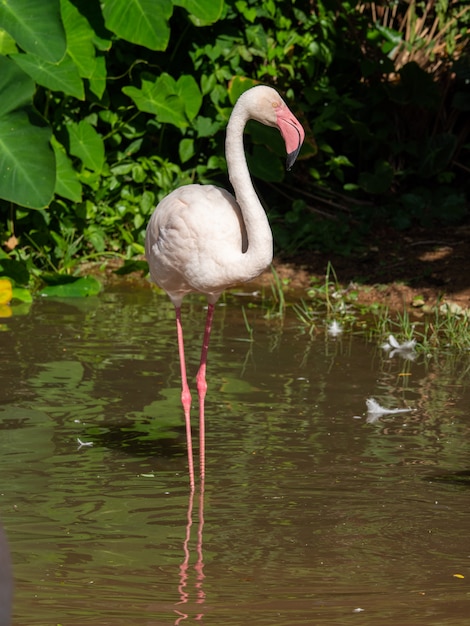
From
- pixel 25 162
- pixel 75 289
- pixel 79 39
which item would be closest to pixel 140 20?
pixel 79 39

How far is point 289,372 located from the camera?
17.8 ft

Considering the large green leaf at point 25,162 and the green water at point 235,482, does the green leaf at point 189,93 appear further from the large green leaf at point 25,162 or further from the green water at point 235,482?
the green water at point 235,482

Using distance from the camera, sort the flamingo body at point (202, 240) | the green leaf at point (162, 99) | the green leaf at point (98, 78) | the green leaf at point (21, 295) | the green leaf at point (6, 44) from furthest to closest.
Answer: the green leaf at point (162, 99) → the green leaf at point (98, 78) → the green leaf at point (6, 44) → the green leaf at point (21, 295) → the flamingo body at point (202, 240)

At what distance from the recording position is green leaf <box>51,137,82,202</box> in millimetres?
7109

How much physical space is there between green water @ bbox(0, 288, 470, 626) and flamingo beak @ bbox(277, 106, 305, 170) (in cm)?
116

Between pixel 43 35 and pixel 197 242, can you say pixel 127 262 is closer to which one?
pixel 43 35

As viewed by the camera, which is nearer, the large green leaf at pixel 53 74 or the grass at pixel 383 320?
the grass at pixel 383 320

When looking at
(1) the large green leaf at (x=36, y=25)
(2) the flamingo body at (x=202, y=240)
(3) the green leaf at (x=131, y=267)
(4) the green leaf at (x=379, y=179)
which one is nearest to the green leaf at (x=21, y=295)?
(3) the green leaf at (x=131, y=267)

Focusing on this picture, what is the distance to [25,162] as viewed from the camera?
6.40 meters

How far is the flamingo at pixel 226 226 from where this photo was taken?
3979 millimetres

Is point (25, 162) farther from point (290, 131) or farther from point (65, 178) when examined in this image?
point (290, 131)

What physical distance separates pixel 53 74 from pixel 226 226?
3.18 m

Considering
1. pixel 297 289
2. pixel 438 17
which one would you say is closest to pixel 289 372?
pixel 297 289

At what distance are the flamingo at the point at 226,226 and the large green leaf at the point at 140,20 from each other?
2872 millimetres
